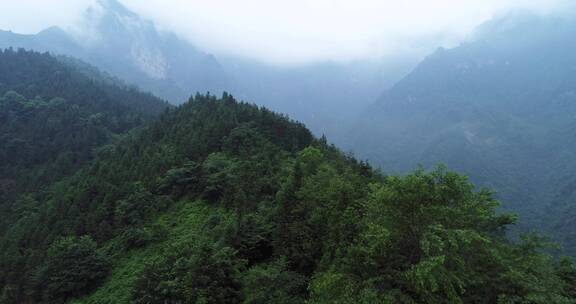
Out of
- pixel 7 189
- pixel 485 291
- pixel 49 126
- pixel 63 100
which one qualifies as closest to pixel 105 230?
pixel 485 291

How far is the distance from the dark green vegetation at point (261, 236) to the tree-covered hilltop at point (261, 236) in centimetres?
9

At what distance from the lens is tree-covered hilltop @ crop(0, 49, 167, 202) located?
71.5m

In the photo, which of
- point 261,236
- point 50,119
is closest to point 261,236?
point 261,236

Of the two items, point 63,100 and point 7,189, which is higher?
point 63,100

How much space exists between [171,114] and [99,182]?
33102 mm

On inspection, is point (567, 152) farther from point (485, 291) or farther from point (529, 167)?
point (485, 291)

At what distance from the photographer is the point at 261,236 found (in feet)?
83.0

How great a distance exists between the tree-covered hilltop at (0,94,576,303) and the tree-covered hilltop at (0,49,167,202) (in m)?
18.6

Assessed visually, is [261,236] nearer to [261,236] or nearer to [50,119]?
[261,236]

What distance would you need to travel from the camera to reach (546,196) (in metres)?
141

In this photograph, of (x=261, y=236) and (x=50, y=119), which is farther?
(x=50, y=119)

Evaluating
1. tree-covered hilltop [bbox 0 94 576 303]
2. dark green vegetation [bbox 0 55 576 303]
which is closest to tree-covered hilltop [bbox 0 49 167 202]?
dark green vegetation [bbox 0 55 576 303]

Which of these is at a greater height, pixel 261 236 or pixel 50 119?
pixel 50 119

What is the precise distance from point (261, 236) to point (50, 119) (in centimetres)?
8603
